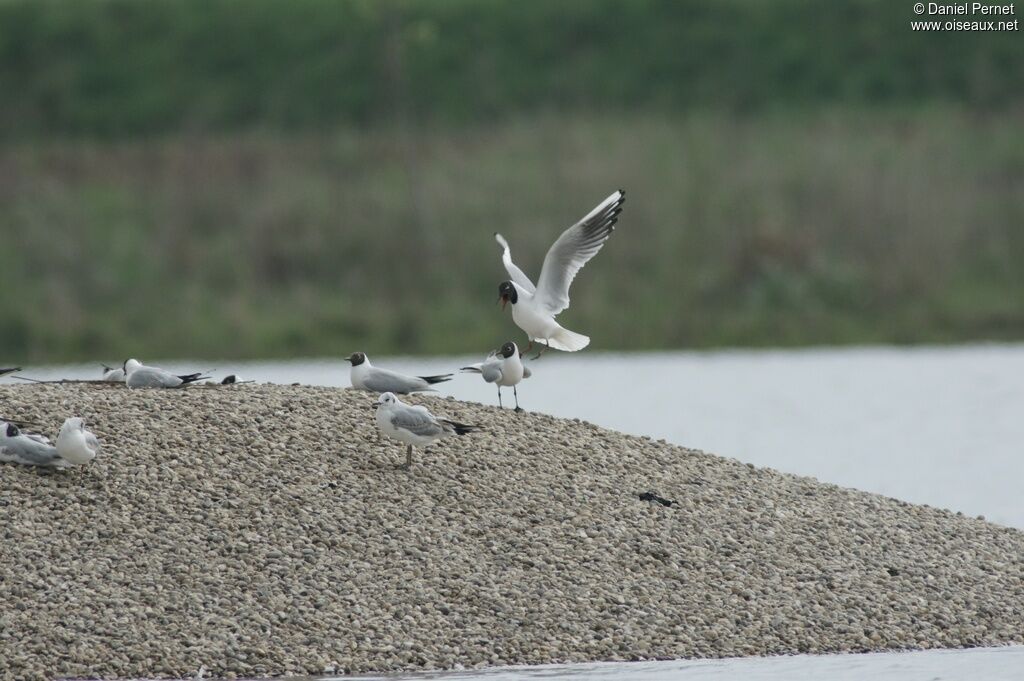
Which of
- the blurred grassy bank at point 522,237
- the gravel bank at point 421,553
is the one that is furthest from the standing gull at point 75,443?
the blurred grassy bank at point 522,237

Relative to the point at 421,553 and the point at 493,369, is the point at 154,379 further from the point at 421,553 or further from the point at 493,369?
the point at 421,553

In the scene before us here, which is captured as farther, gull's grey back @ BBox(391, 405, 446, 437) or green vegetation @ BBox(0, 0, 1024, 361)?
green vegetation @ BBox(0, 0, 1024, 361)

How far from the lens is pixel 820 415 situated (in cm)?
2322

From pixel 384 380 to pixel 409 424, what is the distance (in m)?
1.58

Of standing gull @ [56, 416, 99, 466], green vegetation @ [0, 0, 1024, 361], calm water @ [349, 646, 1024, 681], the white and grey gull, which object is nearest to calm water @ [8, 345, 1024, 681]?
calm water @ [349, 646, 1024, 681]

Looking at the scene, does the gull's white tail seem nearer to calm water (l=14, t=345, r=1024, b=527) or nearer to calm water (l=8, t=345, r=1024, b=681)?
calm water (l=8, t=345, r=1024, b=681)

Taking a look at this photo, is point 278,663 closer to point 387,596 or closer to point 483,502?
point 387,596

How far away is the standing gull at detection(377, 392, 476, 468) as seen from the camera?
1152 cm

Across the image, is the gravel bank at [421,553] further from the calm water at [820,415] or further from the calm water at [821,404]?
the calm water at [821,404]

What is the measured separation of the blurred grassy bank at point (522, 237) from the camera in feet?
99.0

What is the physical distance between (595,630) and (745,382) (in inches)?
648

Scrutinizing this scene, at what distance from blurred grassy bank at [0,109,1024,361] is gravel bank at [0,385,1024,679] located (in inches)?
652

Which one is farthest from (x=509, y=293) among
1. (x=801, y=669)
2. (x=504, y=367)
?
(x=801, y=669)

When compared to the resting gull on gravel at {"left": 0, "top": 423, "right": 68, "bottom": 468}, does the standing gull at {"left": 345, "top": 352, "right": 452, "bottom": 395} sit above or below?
above
